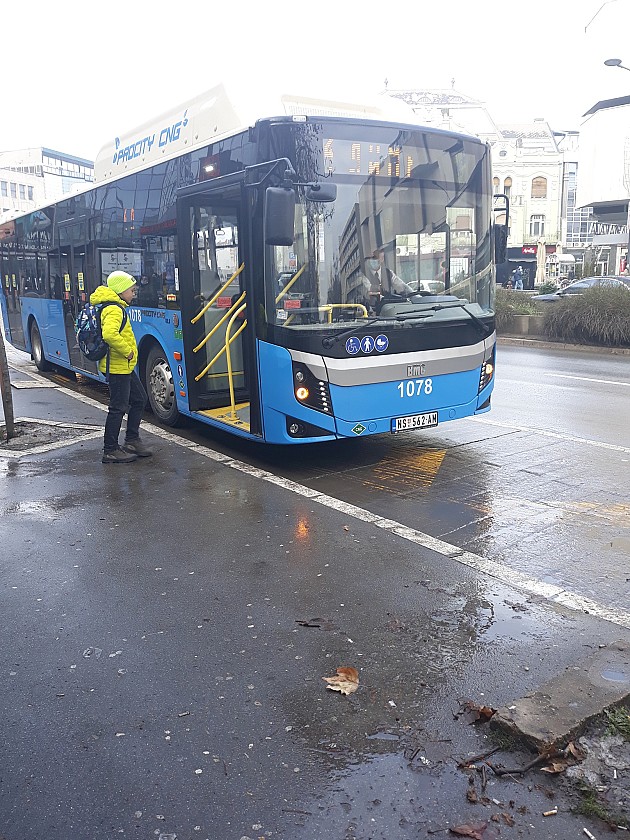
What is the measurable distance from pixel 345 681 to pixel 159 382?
6.70 metres

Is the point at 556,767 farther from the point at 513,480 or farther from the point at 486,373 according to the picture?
the point at 486,373

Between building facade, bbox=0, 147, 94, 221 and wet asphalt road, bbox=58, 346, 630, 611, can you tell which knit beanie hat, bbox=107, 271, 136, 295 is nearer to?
wet asphalt road, bbox=58, 346, 630, 611

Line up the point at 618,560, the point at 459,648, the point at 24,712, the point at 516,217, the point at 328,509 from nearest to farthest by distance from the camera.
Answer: the point at 24,712
the point at 459,648
the point at 618,560
the point at 328,509
the point at 516,217

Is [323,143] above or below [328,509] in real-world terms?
above

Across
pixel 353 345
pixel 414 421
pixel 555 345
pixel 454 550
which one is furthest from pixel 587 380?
pixel 454 550

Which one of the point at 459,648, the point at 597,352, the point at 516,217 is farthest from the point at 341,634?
the point at 516,217

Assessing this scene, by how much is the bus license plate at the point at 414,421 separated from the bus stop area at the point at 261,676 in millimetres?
1375

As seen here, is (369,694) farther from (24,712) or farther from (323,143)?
(323,143)

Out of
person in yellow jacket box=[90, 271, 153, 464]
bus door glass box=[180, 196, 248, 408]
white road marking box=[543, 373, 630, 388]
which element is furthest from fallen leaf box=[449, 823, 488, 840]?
white road marking box=[543, 373, 630, 388]

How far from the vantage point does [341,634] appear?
440 cm

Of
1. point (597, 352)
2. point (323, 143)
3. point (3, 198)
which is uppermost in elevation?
point (3, 198)

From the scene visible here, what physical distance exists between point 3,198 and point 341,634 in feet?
333

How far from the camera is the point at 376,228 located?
729 cm

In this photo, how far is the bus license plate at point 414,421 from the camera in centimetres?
764
